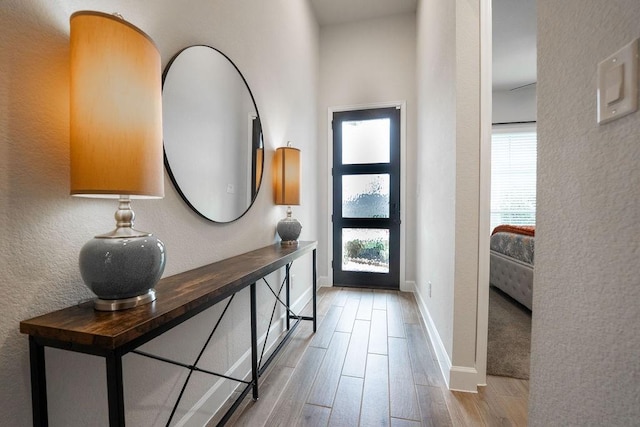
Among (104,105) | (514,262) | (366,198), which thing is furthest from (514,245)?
(104,105)

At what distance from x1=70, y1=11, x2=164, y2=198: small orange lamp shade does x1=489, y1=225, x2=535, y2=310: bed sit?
10.0 ft

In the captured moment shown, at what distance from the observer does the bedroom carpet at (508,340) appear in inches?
70.7

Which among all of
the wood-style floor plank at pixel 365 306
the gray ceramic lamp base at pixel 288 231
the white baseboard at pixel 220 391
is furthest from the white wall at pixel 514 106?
the white baseboard at pixel 220 391

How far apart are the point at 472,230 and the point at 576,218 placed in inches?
40.4

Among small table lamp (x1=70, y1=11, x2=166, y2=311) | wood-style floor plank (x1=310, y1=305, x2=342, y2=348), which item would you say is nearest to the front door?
wood-style floor plank (x1=310, y1=305, x2=342, y2=348)

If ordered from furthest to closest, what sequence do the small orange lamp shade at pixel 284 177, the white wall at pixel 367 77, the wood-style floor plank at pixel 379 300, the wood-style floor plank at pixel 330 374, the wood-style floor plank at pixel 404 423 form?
the white wall at pixel 367 77 → the wood-style floor plank at pixel 379 300 → the small orange lamp shade at pixel 284 177 → the wood-style floor plank at pixel 330 374 → the wood-style floor plank at pixel 404 423

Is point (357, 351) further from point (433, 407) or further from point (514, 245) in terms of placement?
point (514, 245)

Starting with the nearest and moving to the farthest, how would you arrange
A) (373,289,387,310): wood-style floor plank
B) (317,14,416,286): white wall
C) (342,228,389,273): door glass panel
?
1. (373,289,387,310): wood-style floor plank
2. (317,14,416,286): white wall
3. (342,228,389,273): door glass panel

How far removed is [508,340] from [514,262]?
102cm

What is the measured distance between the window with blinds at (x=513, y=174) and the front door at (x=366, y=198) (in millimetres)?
2532

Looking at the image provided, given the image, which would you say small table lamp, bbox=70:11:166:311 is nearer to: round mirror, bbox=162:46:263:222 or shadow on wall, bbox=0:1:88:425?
shadow on wall, bbox=0:1:88:425

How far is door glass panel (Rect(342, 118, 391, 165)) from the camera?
3.53 m

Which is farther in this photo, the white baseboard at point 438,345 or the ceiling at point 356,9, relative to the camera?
the ceiling at point 356,9

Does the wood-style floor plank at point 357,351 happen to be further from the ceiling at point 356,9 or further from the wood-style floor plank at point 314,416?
the ceiling at point 356,9
